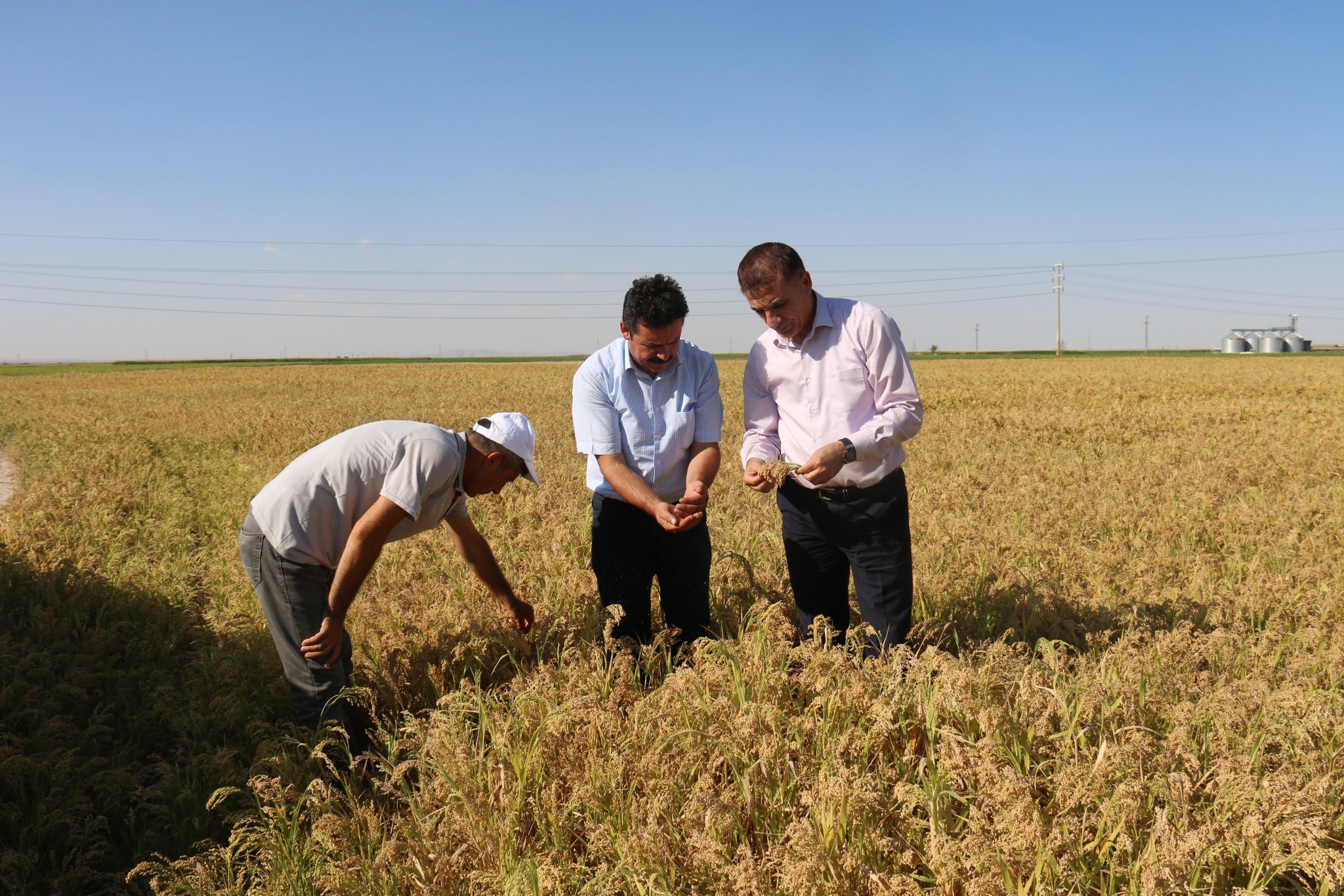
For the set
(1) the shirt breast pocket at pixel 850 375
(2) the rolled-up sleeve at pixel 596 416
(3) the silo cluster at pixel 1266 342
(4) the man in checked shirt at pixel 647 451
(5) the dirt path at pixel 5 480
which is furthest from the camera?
(3) the silo cluster at pixel 1266 342

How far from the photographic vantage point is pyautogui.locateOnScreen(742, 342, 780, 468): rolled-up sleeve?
4.00 m

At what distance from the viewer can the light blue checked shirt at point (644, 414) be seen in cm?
399

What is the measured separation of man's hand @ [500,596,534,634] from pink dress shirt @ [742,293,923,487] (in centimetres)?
142

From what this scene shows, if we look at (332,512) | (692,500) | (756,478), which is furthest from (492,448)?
(756,478)

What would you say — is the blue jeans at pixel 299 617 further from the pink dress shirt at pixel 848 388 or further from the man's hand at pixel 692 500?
the pink dress shirt at pixel 848 388

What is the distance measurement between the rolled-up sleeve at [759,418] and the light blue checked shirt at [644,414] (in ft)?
0.50

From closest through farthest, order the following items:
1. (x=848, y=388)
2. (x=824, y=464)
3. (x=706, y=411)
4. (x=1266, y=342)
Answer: (x=824, y=464) → (x=848, y=388) → (x=706, y=411) → (x=1266, y=342)

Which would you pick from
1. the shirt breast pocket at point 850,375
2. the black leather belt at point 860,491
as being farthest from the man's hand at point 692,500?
the shirt breast pocket at point 850,375

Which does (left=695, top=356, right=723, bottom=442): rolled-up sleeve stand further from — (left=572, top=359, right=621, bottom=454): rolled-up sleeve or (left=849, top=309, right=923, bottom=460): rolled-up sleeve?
(left=849, top=309, right=923, bottom=460): rolled-up sleeve

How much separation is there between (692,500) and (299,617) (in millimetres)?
1708

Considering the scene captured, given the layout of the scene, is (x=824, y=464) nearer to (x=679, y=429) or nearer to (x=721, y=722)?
(x=679, y=429)

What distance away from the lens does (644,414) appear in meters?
4.04

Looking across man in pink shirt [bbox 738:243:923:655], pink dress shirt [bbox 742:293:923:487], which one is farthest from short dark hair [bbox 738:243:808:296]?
pink dress shirt [bbox 742:293:923:487]

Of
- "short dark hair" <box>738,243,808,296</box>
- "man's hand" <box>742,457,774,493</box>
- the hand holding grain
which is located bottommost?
the hand holding grain
